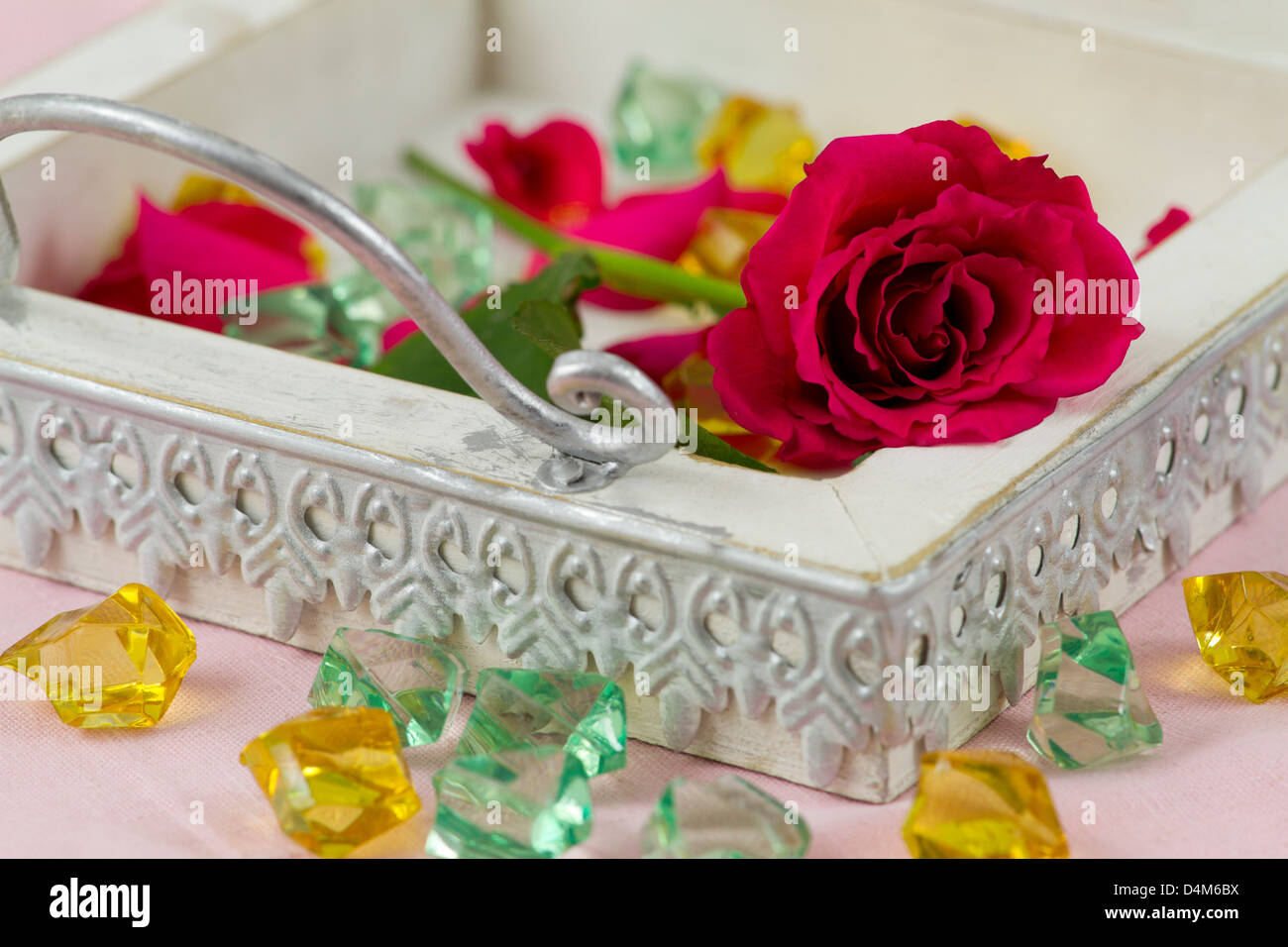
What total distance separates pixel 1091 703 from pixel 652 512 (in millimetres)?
175

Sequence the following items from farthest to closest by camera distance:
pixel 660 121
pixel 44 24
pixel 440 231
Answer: pixel 44 24 < pixel 660 121 < pixel 440 231

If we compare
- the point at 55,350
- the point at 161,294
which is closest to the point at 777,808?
the point at 55,350

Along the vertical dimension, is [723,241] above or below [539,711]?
above

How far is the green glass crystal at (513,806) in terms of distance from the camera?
0.67 metres

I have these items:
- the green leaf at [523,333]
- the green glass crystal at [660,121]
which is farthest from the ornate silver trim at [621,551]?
the green glass crystal at [660,121]

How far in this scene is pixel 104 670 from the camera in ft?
2.45

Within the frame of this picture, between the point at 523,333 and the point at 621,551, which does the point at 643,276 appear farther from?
the point at 621,551

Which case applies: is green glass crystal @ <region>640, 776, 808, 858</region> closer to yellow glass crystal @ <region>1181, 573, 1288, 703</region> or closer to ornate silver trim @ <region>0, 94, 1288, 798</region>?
ornate silver trim @ <region>0, 94, 1288, 798</region>

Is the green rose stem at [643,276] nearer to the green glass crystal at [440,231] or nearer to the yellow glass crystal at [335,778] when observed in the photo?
the green glass crystal at [440,231]

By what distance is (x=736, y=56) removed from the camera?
4.10 feet

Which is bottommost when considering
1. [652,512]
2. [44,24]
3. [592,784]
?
[592,784]

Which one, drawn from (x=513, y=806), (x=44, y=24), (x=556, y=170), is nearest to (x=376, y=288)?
(x=556, y=170)

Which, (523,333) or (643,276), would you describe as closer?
(523,333)

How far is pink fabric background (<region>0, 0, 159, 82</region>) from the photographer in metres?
1.45
